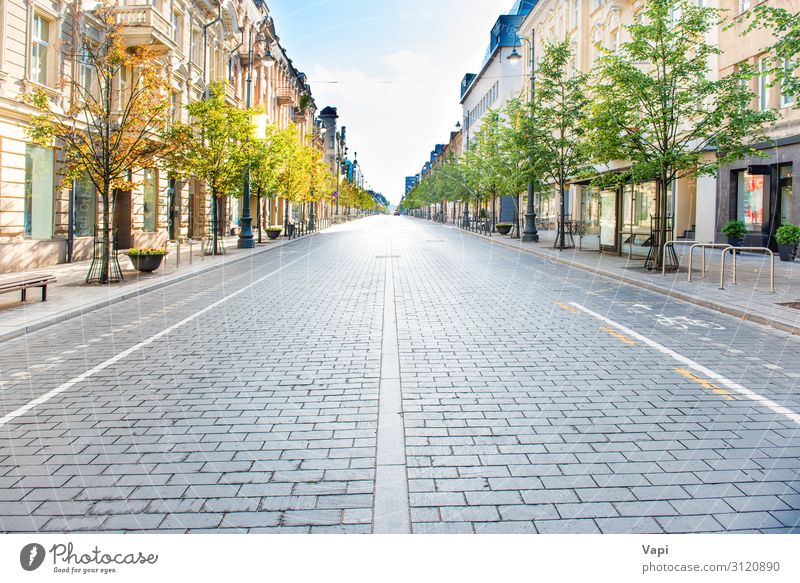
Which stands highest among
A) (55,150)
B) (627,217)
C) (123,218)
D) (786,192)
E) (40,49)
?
(40,49)

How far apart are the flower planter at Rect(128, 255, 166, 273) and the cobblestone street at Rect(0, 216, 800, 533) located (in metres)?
7.30

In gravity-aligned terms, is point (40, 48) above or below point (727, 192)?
above

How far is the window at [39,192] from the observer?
64.5 ft

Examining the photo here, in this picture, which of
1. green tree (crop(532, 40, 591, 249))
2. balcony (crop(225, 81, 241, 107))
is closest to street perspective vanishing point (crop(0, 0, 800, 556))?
green tree (crop(532, 40, 591, 249))

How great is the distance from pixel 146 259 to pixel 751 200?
78.1 feet

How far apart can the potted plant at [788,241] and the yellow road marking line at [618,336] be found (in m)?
15.6

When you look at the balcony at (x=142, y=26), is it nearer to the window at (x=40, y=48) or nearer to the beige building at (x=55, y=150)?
the beige building at (x=55, y=150)

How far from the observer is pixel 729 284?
15.7 m

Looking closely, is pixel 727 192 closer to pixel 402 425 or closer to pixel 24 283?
pixel 24 283

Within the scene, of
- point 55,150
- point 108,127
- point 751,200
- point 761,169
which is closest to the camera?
point 108,127

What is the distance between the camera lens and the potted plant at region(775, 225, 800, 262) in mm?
22219

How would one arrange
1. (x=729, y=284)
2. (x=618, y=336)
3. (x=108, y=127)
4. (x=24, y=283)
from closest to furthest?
(x=618, y=336) → (x=24, y=283) → (x=729, y=284) → (x=108, y=127)

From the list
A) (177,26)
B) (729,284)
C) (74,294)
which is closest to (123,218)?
(177,26)

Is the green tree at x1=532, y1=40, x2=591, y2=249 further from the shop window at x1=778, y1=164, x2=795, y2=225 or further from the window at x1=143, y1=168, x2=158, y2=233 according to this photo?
the window at x1=143, y1=168, x2=158, y2=233
